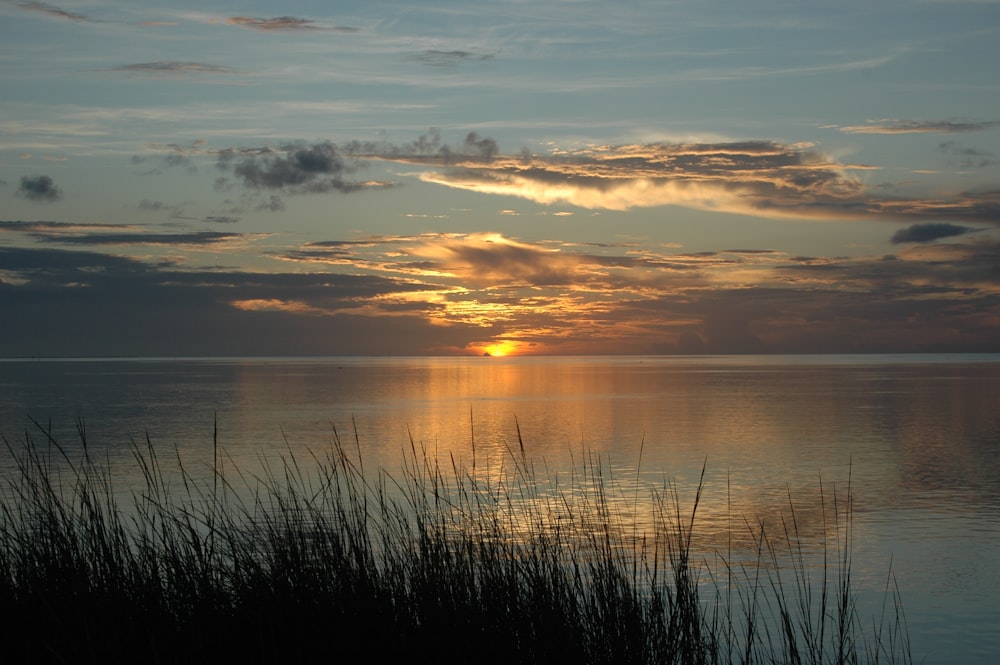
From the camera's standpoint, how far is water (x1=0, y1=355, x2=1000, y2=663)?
13945 mm

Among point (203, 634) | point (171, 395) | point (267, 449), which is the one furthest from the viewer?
point (171, 395)

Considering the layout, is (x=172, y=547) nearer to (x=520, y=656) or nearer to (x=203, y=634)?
(x=203, y=634)

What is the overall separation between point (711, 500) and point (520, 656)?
13.3 metres

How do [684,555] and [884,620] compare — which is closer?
[684,555]

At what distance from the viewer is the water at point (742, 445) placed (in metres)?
13.9

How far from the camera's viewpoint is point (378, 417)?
4231 centimetres

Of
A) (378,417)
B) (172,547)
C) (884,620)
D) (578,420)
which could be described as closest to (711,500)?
(884,620)

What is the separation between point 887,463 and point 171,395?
46.7 meters

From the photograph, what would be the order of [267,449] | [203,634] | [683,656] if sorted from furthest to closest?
1. [267,449]
2. [683,656]
3. [203,634]

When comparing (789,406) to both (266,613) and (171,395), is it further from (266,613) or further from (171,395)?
(266,613)

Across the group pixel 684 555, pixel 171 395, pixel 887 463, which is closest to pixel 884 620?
pixel 684 555

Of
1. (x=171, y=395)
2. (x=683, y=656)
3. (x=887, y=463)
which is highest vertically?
(x=683, y=656)

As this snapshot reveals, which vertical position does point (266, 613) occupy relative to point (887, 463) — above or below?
above

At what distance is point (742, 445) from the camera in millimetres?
30031
